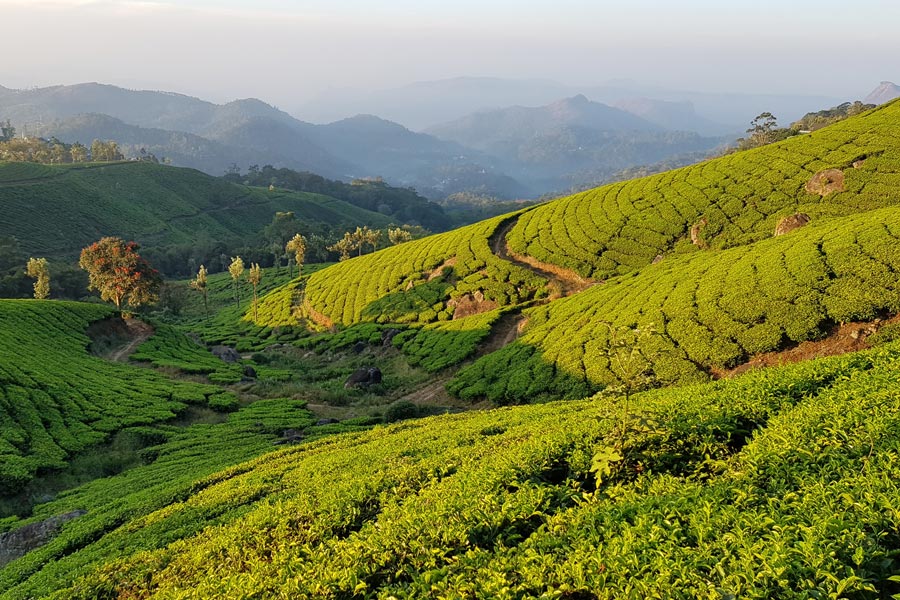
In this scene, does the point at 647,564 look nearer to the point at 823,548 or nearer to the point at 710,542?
the point at 710,542

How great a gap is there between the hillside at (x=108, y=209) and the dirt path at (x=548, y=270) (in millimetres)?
121792

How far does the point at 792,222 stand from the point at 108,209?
597 ft

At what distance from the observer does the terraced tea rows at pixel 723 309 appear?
21.4 m

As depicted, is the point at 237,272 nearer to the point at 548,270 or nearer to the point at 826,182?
the point at 548,270

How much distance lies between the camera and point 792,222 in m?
36.2

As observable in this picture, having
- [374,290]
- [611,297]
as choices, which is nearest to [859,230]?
[611,297]

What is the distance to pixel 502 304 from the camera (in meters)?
45.4

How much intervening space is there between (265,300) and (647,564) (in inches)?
3135

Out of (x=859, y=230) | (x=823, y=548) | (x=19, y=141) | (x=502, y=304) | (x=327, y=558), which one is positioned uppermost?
(x=19, y=141)

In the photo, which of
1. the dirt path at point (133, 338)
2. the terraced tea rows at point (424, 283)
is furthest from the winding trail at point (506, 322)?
the dirt path at point (133, 338)

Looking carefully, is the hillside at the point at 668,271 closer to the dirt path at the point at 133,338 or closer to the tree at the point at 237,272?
the tree at the point at 237,272

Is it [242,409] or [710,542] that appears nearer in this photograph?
[710,542]

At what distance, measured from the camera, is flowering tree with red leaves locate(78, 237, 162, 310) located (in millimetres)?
53250

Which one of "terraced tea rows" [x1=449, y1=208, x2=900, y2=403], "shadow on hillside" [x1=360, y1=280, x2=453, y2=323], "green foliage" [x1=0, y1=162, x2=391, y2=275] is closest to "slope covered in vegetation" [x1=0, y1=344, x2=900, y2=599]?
"terraced tea rows" [x1=449, y1=208, x2=900, y2=403]
